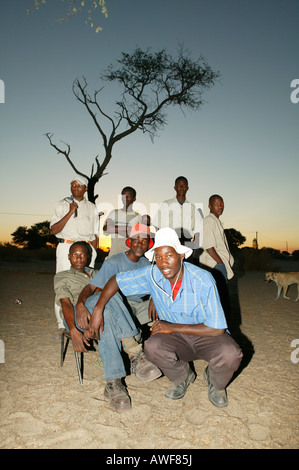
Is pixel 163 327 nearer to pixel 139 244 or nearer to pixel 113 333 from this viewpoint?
pixel 113 333

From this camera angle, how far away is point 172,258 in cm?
284

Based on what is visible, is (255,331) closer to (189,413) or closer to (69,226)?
(189,413)

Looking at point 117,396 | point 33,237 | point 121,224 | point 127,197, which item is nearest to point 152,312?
point 117,396

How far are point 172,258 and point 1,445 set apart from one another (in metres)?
1.86

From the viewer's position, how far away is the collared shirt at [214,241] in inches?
187

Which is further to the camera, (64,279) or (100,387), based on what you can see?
(64,279)

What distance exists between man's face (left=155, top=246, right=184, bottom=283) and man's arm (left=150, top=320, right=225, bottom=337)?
45 cm

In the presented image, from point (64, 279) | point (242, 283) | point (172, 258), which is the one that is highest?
point (172, 258)

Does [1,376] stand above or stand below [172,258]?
below

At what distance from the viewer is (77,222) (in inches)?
181

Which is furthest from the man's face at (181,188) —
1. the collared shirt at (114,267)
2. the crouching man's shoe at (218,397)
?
the crouching man's shoe at (218,397)

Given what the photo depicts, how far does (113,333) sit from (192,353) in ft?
2.57

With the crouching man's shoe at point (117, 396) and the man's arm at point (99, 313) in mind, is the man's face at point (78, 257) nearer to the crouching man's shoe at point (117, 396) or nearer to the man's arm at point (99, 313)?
the man's arm at point (99, 313)
